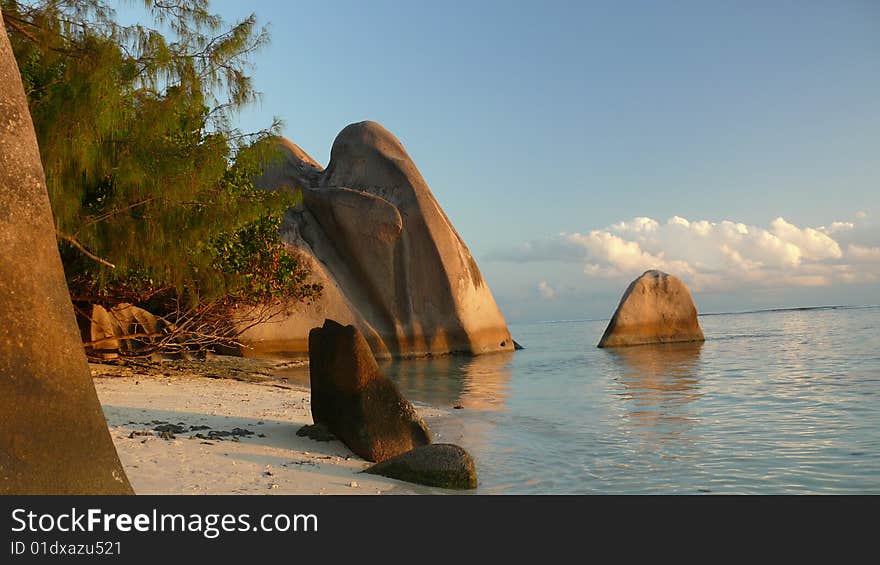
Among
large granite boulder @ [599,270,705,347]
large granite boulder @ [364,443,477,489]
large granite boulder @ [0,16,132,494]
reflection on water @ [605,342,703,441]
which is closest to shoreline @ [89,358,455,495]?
large granite boulder @ [364,443,477,489]

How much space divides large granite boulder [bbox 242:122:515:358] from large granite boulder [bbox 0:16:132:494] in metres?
21.1

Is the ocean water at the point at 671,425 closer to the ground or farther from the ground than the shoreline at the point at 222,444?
closer to the ground

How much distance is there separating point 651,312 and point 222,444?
22.4 m

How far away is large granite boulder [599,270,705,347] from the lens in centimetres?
2650

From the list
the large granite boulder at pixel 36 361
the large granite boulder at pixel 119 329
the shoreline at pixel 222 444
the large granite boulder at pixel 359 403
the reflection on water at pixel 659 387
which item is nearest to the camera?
the large granite boulder at pixel 36 361

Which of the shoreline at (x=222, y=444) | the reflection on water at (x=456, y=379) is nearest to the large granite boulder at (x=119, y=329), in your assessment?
the shoreline at (x=222, y=444)

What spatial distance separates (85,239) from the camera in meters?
9.54

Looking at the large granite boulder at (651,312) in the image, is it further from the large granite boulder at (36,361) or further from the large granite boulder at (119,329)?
the large granite boulder at (36,361)

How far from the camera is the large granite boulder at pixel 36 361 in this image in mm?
3309

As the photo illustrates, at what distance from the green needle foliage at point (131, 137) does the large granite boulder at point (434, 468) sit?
5.06 meters

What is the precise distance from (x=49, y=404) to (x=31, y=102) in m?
5.87

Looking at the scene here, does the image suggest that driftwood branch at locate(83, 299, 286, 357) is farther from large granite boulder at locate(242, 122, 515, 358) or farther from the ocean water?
large granite boulder at locate(242, 122, 515, 358)

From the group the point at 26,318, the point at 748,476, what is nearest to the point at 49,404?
the point at 26,318
